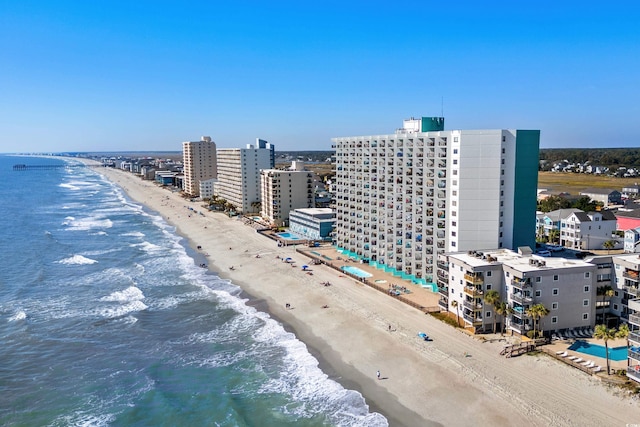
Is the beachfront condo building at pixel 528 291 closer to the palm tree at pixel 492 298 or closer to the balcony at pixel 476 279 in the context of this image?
the balcony at pixel 476 279

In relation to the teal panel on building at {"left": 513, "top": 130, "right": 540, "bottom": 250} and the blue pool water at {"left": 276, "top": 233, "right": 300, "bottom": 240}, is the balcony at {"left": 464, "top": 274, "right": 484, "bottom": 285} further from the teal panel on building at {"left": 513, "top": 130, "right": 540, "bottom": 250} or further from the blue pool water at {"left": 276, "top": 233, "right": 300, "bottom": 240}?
the blue pool water at {"left": 276, "top": 233, "right": 300, "bottom": 240}

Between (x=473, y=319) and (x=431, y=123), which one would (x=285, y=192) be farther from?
(x=473, y=319)

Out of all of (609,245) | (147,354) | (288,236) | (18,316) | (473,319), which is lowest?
(147,354)

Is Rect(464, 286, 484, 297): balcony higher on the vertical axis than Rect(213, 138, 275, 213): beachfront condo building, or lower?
lower

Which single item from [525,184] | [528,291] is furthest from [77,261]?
[528,291]

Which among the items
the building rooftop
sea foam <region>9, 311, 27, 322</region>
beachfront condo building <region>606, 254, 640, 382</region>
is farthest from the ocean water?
beachfront condo building <region>606, 254, 640, 382</region>
